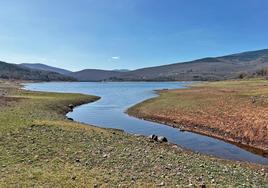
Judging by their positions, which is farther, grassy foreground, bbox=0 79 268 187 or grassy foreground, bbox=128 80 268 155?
grassy foreground, bbox=128 80 268 155

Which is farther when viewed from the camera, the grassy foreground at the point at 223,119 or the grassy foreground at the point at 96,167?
the grassy foreground at the point at 223,119

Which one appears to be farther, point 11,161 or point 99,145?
point 99,145

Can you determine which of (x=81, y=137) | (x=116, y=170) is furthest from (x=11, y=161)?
(x=81, y=137)

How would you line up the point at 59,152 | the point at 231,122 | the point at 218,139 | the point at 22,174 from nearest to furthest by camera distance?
1. the point at 22,174
2. the point at 59,152
3. the point at 218,139
4. the point at 231,122

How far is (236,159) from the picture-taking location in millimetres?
26484

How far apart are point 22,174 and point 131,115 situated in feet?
133

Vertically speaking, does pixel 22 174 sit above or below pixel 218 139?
above

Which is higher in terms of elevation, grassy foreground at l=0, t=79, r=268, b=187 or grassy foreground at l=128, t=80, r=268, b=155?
grassy foreground at l=0, t=79, r=268, b=187

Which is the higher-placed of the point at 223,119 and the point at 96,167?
the point at 96,167

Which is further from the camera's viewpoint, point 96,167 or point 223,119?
point 223,119

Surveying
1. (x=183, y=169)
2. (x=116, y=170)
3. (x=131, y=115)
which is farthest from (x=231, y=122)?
(x=116, y=170)

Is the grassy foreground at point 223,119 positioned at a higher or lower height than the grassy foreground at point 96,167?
lower

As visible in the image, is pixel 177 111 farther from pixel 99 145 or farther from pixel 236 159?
pixel 99 145

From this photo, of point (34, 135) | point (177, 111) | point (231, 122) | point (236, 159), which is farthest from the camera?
point (177, 111)
